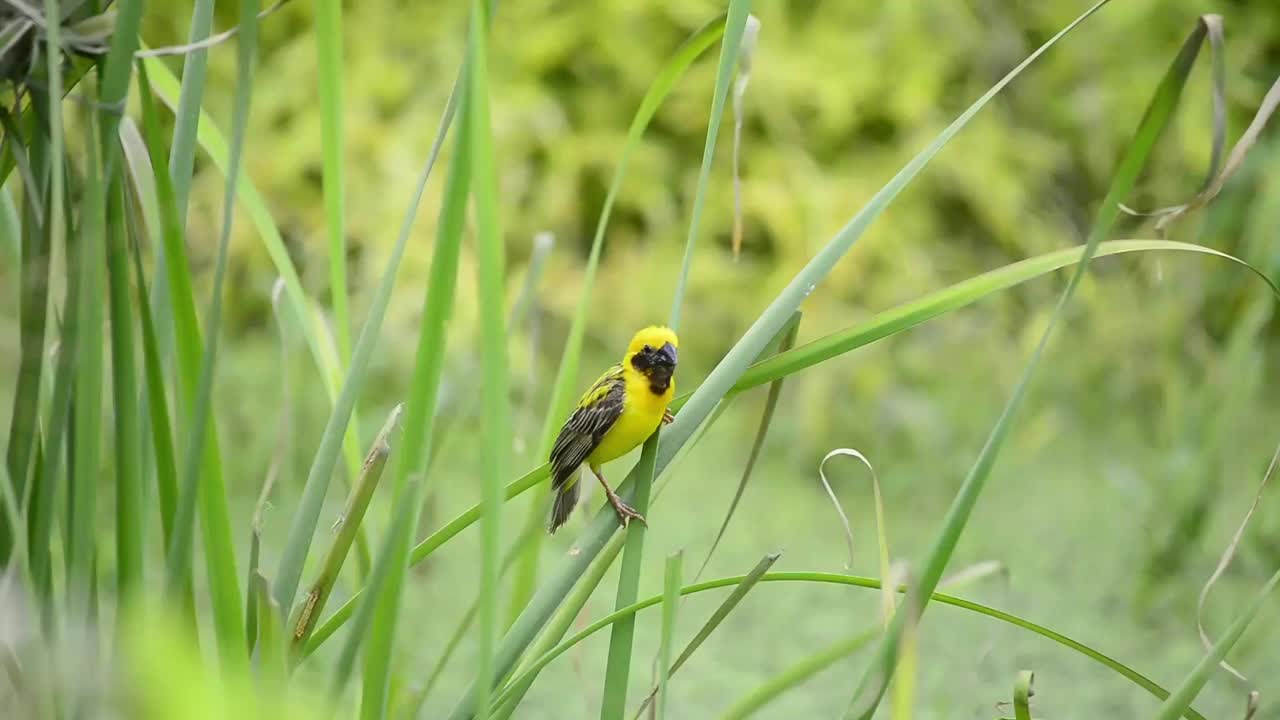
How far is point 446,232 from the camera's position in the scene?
506 millimetres

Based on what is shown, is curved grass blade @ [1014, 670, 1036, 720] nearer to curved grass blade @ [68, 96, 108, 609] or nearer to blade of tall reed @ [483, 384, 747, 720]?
blade of tall reed @ [483, 384, 747, 720]

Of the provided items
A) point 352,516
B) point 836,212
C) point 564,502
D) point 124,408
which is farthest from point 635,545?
point 836,212

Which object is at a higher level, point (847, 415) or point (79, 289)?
point (79, 289)

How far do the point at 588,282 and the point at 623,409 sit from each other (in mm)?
87

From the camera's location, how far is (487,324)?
19.0 inches

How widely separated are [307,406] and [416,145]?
51 centimetres

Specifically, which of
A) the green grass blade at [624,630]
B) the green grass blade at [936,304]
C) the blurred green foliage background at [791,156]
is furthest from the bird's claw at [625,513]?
the blurred green foliage background at [791,156]

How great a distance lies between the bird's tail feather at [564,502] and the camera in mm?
930

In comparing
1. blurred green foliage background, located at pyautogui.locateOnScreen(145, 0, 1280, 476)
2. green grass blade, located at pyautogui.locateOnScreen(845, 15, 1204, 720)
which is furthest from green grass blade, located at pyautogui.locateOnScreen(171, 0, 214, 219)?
blurred green foliage background, located at pyautogui.locateOnScreen(145, 0, 1280, 476)

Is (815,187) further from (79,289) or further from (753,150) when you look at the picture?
(79,289)

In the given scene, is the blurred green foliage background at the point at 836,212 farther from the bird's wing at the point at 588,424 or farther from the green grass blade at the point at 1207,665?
the green grass blade at the point at 1207,665

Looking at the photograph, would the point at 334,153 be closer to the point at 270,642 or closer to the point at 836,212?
the point at 270,642

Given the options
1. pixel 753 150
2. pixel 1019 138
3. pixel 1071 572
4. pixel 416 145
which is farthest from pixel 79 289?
pixel 1019 138

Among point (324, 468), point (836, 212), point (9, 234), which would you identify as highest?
point (9, 234)
